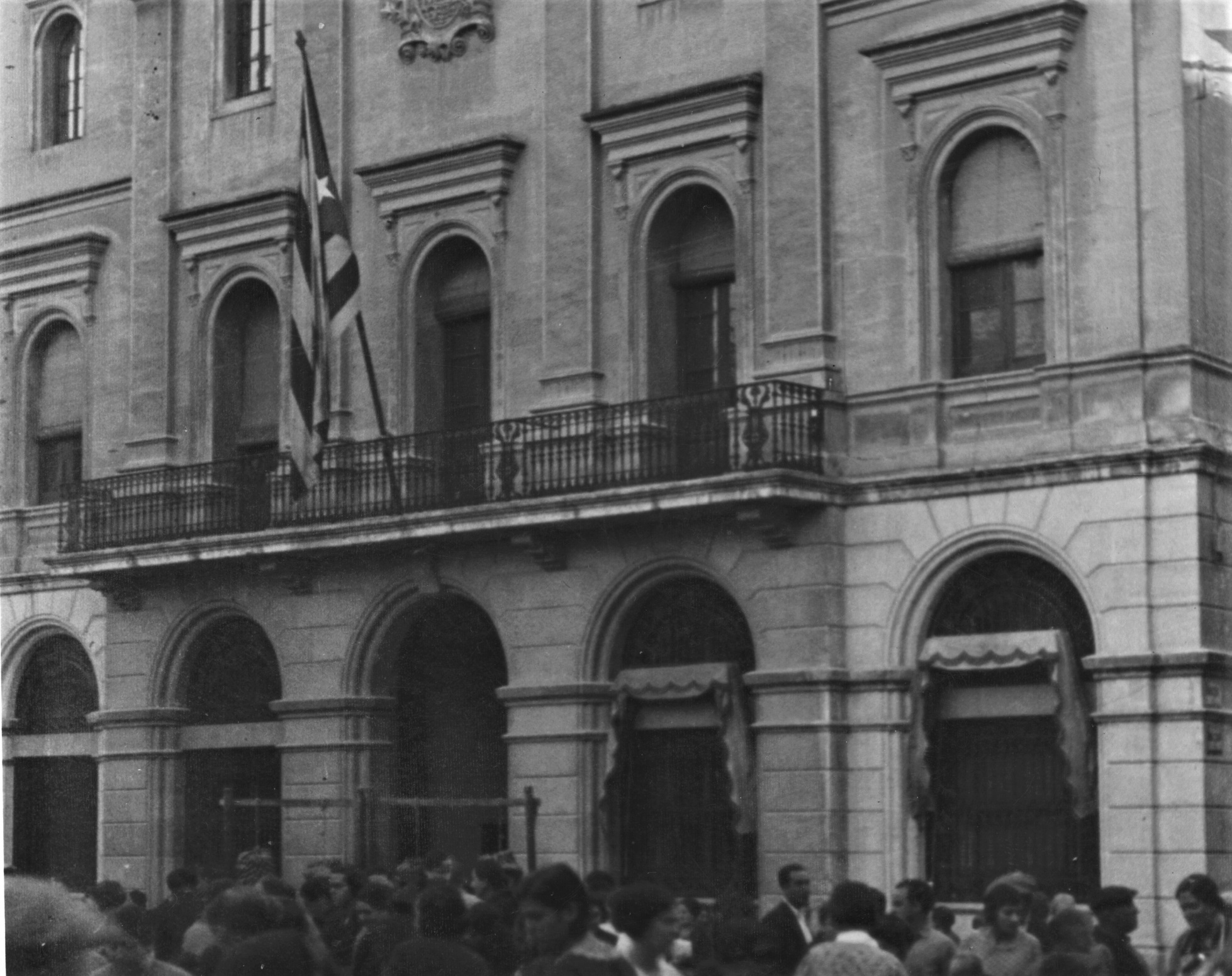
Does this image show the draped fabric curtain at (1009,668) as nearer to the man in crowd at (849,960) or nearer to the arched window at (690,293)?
the arched window at (690,293)

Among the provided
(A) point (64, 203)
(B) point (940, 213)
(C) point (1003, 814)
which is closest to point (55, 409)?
(A) point (64, 203)

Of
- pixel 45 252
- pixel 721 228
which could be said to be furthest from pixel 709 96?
pixel 45 252

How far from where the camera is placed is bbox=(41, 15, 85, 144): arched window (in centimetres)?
3750

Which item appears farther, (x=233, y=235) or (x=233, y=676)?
(x=233, y=235)

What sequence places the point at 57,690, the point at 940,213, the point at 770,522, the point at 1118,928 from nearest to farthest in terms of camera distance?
1. the point at 1118,928
2. the point at 940,213
3. the point at 770,522
4. the point at 57,690

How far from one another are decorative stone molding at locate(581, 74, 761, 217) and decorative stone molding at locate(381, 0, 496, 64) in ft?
7.66

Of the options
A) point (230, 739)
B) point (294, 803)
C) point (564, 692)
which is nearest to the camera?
point (294, 803)

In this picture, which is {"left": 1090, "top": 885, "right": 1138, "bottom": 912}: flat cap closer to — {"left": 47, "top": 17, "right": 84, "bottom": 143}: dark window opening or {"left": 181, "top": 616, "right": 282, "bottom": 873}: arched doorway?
{"left": 181, "top": 616, "right": 282, "bottom": 873}: arched doorway

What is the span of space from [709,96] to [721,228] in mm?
1480

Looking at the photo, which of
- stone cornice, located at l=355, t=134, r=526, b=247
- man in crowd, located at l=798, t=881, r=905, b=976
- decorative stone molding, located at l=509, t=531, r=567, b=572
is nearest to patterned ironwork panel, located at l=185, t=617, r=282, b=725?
decorative stone molding, located at l=509, t=531, r=567, b=572

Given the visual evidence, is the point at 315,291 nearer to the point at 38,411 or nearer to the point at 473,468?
the point at 473,468

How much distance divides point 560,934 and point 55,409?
2737 cm

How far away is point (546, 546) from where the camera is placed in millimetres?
30156

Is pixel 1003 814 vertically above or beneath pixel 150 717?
beneath
